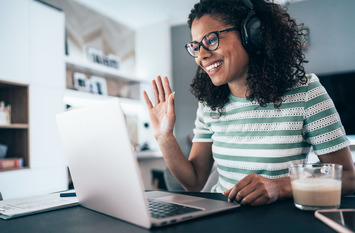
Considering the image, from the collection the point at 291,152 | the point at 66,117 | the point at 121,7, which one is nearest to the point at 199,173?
the point at 291,152

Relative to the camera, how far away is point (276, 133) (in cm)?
107

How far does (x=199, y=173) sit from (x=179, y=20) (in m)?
3.62

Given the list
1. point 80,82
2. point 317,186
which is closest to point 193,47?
point 317,186

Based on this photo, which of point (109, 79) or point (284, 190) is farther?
point (109, 79)

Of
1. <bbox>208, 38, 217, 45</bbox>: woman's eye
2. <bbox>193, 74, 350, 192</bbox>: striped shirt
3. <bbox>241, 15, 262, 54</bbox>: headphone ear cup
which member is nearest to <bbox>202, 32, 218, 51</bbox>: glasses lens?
<bbox>208, 38, 217, 45</bbox>: woman's eye

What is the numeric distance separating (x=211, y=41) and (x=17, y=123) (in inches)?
86.1

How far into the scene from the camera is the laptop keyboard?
1.98 feet

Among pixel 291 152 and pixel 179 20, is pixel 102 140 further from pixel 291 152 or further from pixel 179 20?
pixel 179 20

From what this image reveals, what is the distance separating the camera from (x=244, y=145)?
3.67ft

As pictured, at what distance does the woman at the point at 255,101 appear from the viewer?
1020mm

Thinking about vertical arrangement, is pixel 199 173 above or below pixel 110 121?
below

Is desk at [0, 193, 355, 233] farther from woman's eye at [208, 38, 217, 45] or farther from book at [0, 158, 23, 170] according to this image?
book at [0, 158, 23, 170]

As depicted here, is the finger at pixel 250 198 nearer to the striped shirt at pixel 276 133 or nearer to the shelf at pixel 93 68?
the striped shirt at pixel 276 133

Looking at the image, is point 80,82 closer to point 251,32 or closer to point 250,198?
point 251,32
